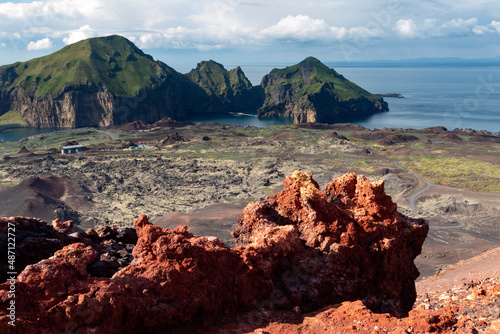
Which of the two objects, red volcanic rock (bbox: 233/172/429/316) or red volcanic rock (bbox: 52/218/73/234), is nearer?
red volcanic rock (bbox: 233/172/429/316)

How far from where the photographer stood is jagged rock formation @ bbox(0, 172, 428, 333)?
11719mm

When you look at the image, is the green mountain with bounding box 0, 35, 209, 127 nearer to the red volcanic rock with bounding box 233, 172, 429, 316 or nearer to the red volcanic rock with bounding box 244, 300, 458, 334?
the red volcanic rock with bounding box 233, 172, 429, 316

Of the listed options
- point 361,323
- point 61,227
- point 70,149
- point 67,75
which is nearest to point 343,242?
point 361,323

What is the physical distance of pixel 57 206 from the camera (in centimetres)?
5709

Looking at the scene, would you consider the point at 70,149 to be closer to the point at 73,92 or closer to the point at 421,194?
the point at 73,92

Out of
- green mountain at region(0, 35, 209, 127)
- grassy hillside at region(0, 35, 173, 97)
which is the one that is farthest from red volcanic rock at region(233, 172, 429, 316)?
grassy hillside at region(0, 35, 173, 97)

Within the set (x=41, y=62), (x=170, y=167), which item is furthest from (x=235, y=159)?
(x=41, y=62)

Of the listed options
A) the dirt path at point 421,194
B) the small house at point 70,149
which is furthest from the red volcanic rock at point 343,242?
the small house at point 70,149

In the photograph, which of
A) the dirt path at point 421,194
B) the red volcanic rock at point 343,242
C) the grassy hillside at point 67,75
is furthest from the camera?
the grassy hillside at point 67,75

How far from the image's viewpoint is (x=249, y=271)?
15078 millimetres

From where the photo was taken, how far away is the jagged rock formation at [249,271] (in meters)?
11.7

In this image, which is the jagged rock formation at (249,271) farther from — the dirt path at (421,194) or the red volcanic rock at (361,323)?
the dirt path at (421,194)

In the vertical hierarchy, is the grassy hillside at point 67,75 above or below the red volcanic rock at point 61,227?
above

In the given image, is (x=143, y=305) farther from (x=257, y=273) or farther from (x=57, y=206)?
(x=57, y=206)
